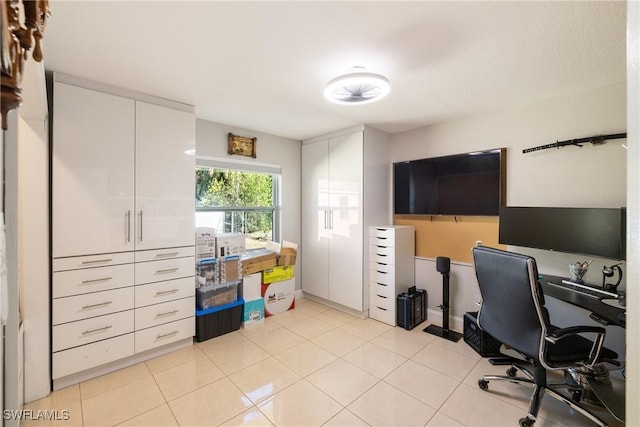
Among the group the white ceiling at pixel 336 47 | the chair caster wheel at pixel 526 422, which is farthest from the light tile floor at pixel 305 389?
the white ceiling at pixel 336 47

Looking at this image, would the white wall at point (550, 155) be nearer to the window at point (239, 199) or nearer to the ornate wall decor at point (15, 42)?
the window at point (239, 199)

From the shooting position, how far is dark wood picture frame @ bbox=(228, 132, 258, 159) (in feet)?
11.2

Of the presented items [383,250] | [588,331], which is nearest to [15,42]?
[588,331]

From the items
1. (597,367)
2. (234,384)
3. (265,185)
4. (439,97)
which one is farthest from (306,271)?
(597,367)

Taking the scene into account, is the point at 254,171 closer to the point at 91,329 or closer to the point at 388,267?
the point at 388,267

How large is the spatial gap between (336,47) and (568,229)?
2.28m

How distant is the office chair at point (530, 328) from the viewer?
1.61 m

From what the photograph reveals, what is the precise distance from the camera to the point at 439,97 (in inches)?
98.0

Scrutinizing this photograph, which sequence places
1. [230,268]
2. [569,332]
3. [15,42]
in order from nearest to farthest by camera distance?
[15,42] → [569,332] → [230,268]

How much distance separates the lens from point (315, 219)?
3939 millimetres

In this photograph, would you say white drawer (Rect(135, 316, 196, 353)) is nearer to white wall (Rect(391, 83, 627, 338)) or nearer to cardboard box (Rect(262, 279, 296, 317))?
cardboard box (Rect(262, 279, 296, 317))

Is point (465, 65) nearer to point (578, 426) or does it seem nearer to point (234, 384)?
point (578, 426)

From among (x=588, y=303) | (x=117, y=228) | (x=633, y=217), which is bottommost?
(x=588, y=303)

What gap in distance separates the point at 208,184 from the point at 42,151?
62.0 inches
